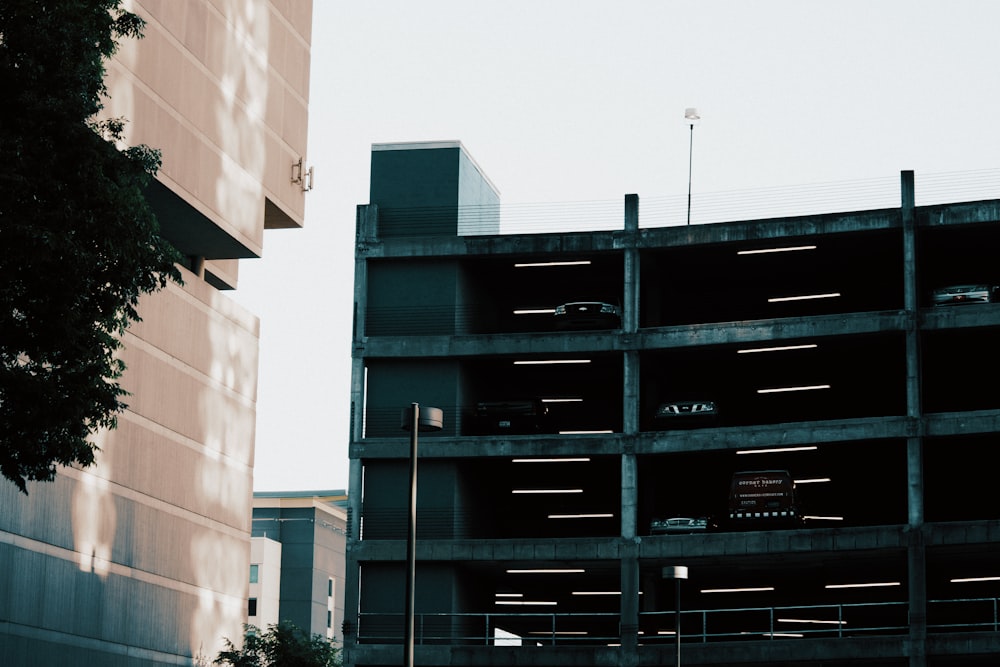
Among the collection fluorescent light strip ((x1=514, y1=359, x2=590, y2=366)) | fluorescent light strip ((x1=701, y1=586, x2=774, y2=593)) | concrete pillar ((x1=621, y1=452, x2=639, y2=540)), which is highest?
fluorescent light strip ((x1=514, y1=359, x2=590, y2=366))

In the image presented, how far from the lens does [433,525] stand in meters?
58.7

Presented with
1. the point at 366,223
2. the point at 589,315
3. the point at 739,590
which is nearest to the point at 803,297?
the point at 589,315

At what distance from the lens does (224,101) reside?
53.8m

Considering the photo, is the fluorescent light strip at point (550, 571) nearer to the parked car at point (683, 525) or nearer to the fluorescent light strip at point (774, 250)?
the parked car at point (683, 525)

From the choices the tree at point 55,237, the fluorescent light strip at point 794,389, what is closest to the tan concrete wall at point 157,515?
the tree at point 55,237

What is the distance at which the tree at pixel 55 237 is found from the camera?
23.6m

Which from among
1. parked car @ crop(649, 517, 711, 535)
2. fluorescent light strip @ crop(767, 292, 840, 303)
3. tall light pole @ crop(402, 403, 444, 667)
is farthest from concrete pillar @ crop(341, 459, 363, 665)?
tall light pole @ crop(402, 403, 444, 667)

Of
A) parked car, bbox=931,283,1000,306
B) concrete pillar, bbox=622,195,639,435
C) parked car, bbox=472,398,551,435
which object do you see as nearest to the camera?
parked car, bbox=931,283,1000,306

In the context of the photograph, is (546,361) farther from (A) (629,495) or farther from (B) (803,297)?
(B) (803,297)

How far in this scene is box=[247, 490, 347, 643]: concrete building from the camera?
374ft

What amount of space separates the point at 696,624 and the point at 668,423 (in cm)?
1241

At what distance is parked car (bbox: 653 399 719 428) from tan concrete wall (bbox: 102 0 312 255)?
1649cm

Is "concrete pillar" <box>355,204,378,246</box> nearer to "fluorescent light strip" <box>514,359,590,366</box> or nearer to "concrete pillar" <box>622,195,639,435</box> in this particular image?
"fluorescent light strip" <box>514,359,590,366</box>

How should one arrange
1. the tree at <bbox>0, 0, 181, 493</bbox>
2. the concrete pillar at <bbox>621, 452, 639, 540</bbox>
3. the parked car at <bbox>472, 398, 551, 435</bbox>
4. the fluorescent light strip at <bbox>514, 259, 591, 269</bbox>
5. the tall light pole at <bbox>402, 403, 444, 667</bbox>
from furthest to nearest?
1. the fluorescent light strip at <bbox>514, 259, 591, 269</bbox>
2. the parked car at <bbox>472, 398, 551, 435</bbox>
3. the concrete pillar at <bbox>621, 452, 639, 540</bbox>
4. the tall light pole at <bbox>402, 403, 444, 667</bbox>
5. the tree at <bbox>0, 0, 181, 493</bbox>
